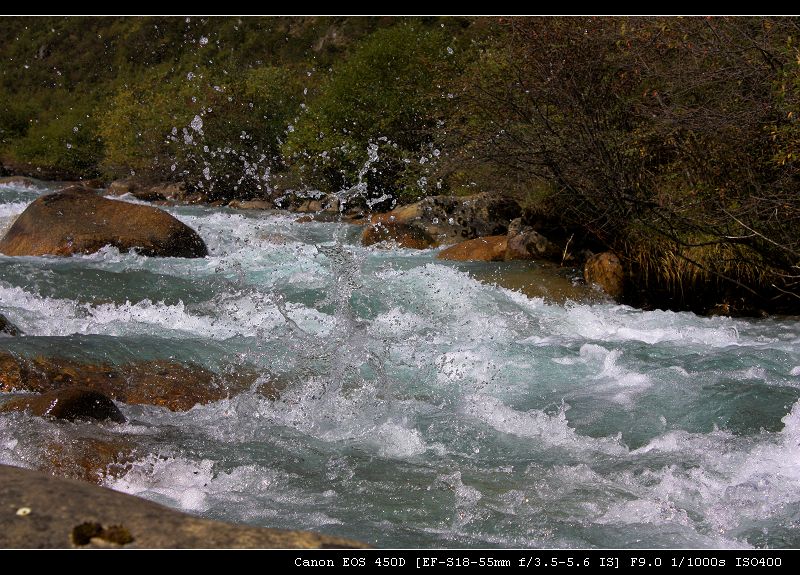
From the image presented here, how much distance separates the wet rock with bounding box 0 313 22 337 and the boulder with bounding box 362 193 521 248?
748 centimetres

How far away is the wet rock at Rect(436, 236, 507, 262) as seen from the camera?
484 inches

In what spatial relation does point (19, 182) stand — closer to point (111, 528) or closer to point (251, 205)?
point (251, 205)

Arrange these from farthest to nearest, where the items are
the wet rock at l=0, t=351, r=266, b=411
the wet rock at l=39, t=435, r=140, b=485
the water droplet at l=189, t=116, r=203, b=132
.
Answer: the water droplet at l=189, t=116, r=203, b=132 → the wet rock at l=0, t=351, r=266, b=411 → the wet rock at l=39, t=435, r=140, b=485

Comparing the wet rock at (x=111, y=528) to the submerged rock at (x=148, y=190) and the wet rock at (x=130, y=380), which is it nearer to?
the wet rock at (x=130, y=380)

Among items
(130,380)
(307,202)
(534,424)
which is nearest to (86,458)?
(130,380)

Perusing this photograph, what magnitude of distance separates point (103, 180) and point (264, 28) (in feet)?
81.6

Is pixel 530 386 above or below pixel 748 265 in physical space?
below

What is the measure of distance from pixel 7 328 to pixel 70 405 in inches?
102

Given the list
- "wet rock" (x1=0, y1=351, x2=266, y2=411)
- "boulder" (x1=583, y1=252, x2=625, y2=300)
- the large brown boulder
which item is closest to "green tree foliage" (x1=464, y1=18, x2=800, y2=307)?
"boulder" (x1=583, y1=252, x2=625, y2=300)

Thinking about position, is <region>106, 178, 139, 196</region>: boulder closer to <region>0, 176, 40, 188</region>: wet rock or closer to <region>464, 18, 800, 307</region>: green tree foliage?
<region>0, 176, 40, 188</region>: wet rock

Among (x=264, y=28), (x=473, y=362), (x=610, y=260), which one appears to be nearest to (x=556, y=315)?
(x=610, y=260)
